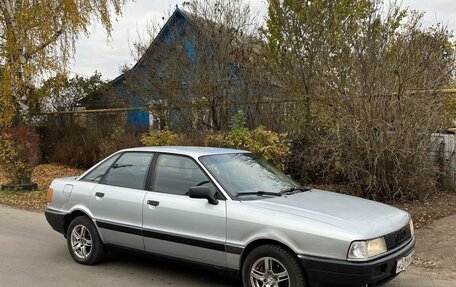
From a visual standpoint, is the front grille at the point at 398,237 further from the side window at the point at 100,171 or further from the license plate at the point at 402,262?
the side window at the point at 100,171

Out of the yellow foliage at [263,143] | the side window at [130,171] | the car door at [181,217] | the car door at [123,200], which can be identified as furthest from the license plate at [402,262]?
the yellow foliage at [263,143]

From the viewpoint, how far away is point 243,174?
5.40 meters

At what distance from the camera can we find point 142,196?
5434mm

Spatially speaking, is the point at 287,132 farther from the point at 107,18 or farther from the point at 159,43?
the point at 107,18

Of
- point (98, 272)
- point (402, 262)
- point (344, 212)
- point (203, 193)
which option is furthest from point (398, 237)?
point (98, 272)

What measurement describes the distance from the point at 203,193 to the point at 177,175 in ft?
2.39

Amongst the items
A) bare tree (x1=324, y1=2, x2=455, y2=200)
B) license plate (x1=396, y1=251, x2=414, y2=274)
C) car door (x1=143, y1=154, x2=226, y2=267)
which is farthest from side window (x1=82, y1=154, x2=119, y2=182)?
bare tree (x1=324, y1=2, x2=455, y2=200)

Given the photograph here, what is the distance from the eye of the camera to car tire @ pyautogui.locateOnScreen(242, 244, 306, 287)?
14.1ft

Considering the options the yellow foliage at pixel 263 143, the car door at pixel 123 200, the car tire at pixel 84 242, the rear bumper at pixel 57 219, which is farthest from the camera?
the yellow foliage at pixel 263 143

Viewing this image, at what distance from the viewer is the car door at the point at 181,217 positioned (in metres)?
4.79

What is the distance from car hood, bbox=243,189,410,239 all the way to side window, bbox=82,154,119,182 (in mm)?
2184

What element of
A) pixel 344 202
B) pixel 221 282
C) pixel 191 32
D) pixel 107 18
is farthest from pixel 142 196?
pixel 107 18

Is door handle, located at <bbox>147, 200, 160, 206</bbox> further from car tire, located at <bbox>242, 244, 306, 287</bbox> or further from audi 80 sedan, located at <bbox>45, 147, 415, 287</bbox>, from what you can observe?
car tire, located at <bbox>242, 244, 306, 287</bbox>

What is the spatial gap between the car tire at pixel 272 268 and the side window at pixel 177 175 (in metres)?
0.95
